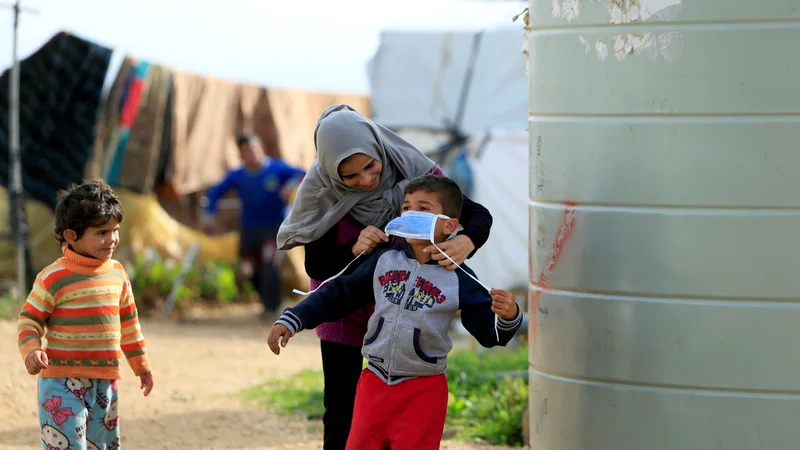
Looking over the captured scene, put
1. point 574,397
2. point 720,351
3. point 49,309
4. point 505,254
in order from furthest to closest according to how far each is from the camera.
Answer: point 505,254
point 49,309
point 574,397
point 720,351

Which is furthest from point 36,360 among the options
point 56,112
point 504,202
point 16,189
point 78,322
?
point 56,112

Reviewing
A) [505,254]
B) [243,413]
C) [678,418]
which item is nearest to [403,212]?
[678,418]

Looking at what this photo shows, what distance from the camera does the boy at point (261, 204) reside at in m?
10.4

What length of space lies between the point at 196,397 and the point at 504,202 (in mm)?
4833

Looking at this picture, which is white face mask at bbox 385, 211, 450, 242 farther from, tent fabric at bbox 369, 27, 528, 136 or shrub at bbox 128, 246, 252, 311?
tent fabric at bbox 369, 27, 528, 136

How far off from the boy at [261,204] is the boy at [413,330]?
22.9 feet

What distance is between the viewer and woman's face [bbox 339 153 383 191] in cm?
344

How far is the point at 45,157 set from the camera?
1084 centimetres

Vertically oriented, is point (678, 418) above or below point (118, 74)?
below

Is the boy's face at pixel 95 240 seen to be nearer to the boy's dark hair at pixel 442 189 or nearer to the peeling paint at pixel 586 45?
the boy's dark hair at pixel 442 189

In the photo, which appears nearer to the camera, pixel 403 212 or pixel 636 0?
pixel 636 0

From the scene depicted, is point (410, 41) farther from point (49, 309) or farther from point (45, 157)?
point (49, 309)

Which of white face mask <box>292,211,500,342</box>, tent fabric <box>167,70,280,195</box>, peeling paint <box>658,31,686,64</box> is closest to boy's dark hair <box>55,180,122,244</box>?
white face mask <box>292,211,500,342</box>

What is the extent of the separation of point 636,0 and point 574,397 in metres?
1.17
